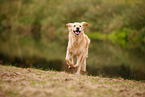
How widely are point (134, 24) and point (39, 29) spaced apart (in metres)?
34.9

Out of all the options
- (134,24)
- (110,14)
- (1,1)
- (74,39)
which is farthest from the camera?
(1,1)

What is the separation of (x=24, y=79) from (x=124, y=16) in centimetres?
4390

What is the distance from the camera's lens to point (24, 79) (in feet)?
23.0

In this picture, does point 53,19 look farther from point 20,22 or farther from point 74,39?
point 74,39

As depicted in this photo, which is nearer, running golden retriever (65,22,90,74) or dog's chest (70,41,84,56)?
running golden retriever (65,22,90,74)

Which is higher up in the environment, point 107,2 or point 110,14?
point 107,2

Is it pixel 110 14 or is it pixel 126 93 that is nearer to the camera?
pixel 126 93

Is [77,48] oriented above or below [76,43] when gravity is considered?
below

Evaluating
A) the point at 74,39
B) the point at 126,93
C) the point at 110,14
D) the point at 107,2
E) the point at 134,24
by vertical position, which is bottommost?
the point at 126,93

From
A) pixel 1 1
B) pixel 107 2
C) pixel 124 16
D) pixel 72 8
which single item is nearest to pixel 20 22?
pixel 1 1

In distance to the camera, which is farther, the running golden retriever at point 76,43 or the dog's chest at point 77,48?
the dog's chest at point 77,48

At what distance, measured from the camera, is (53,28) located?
6550 cm

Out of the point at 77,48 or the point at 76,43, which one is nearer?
the point at 76,43

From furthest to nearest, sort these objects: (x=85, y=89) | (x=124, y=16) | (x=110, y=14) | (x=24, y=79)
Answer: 1. (x=110, y=14)
2. (x=124, y=16)
3. (x=24, y=79)
4. (x=85, y=89)
